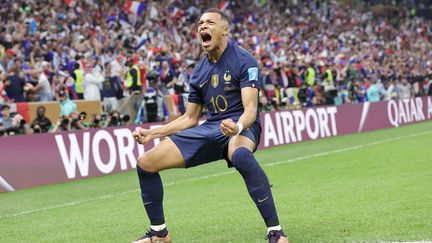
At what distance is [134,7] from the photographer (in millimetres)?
28500

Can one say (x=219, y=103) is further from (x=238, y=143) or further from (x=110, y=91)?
(x=110, y=91)

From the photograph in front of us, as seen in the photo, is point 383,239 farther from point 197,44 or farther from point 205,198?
point 197,44

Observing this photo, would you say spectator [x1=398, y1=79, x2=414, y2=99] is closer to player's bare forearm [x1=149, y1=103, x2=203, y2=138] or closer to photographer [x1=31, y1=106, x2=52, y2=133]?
photographer [x1=31, y1=106, x2=52, y2=133]

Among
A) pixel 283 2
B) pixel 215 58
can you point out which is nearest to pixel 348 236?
pixel 215 58

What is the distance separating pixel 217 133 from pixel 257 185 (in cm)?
61

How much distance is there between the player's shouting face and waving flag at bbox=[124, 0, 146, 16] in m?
21.7

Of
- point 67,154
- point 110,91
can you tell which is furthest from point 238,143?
point 110,91

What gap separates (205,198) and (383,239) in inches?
180

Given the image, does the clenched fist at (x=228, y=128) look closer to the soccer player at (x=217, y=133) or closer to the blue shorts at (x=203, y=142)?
the soccer player at (x=217, y=133)

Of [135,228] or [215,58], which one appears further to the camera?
[135,228]

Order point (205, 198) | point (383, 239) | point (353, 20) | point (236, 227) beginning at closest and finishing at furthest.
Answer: point (383, 239) → point (236, 227) → point (205, 198) → point (353, 20)

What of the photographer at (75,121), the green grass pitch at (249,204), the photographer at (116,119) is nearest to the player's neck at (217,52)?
the green grass pitch at (249,204)

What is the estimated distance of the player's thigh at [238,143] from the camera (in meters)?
6.83

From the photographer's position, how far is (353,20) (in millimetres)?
45438
